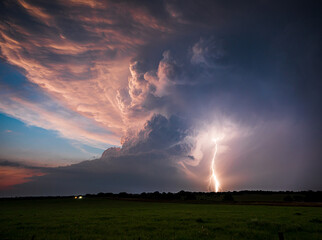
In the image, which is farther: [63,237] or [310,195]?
[310,195]

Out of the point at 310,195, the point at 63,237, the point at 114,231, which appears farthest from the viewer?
the point at 310,195

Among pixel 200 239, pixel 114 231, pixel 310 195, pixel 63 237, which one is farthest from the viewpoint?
pixel 310 195

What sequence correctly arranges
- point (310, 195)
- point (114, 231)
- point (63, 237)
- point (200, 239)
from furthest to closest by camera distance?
point (310, 195) → point (114, 231) → point (63, 237) → point (200, 239)

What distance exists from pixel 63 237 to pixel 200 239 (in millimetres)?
12853

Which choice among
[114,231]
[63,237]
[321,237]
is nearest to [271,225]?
[321,237]

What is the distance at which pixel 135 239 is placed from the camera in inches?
671

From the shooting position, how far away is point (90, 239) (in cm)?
1736

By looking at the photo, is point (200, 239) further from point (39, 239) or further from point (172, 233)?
point (39, 239)

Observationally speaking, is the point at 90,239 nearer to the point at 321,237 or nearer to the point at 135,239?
the point at 135,239

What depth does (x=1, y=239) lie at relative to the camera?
17.7m

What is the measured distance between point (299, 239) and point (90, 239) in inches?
733

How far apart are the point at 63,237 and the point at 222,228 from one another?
16680 millimetres

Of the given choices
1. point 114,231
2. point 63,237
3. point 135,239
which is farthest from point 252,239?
point 63,237

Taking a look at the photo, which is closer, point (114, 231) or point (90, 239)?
point (90, 239)
